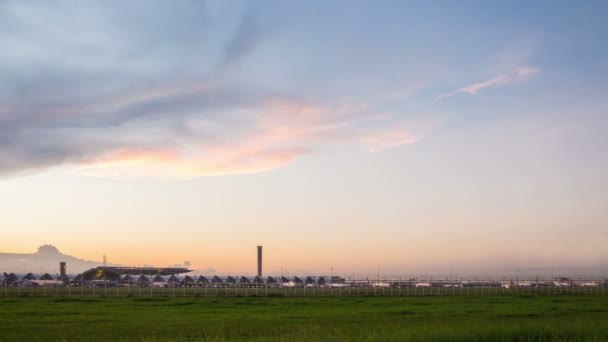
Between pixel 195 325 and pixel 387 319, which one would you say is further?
pixel 387 319

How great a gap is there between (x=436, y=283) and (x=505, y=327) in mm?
153989

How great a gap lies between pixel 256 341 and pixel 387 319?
61.0ft

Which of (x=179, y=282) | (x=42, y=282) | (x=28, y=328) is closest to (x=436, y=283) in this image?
(x=179, y=282)

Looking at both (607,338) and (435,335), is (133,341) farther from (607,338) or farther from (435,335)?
(607,338)

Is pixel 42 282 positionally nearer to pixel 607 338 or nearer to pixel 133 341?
pixel 133 341

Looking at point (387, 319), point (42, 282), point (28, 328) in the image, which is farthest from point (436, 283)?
point (28, 328)

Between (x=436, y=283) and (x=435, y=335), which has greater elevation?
(x=435, y=335)

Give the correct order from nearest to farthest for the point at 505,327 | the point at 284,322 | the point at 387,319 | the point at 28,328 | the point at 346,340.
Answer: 1. the point at 346,340
2. the point at 505,327
3. the point at 28,328
4. the point at 284,322
5. the point at 387,319

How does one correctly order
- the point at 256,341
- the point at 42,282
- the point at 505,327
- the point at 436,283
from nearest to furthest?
1. the point at 256,341
2. the point at 505,327
3. the point at 42,282
4. the point at 436,283

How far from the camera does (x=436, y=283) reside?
17338cm

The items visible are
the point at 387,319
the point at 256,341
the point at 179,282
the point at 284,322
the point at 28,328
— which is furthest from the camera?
the point at 179,282

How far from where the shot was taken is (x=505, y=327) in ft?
78.9

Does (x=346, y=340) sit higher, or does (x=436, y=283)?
(x=346, y=340)

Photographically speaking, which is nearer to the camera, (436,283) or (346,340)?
(346,340)
